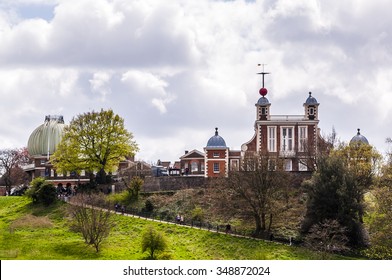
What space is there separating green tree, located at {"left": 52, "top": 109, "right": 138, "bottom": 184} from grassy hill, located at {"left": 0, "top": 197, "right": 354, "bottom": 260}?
10729 mm

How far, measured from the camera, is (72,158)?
79.6 meters

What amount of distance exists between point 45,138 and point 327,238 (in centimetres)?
5177

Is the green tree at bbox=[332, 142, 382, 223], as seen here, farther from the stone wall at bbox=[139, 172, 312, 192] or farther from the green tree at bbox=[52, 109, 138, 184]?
the green tree at bbox=[52, 109, 138, 184]

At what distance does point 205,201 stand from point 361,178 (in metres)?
14.3

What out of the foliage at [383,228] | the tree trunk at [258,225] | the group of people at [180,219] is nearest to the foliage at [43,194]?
the group of people at [180,219]

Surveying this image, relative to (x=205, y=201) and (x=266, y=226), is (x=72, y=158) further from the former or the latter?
(x=266, y=226)

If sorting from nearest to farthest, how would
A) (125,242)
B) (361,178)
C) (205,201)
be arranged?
(125,242) → (361,178) → (205,201)

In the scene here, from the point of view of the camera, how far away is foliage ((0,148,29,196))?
10055 centimetres

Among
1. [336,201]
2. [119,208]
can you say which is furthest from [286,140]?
[336,201]

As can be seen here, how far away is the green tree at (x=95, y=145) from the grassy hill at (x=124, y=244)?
35.2ft

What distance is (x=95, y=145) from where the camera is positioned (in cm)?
8006

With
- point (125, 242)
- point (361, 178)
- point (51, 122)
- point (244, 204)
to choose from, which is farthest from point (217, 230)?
point (51, 122)

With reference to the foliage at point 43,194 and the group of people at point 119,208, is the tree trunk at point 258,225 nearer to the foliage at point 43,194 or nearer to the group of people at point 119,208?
the group of people at point 119,208

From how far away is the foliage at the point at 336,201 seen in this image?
60219 millimetres
